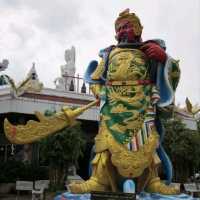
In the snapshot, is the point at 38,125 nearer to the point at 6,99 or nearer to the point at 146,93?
the point at 146,93

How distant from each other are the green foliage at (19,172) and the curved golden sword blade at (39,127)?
9.06 meters

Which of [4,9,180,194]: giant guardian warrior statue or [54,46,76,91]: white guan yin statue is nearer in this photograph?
[4,9,180,194]: giant guardian warrior statue

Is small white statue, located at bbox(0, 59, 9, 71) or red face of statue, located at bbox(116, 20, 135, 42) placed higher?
small white statue, located at bbox(0, 59, 9, 71)

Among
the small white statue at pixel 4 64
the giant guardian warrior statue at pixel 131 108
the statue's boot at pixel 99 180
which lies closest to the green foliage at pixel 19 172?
the small white statue at pixel 4 64

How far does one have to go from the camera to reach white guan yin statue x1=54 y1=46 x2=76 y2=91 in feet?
70.0

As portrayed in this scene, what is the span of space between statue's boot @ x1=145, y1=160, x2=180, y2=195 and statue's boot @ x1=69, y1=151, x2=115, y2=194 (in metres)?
0.64

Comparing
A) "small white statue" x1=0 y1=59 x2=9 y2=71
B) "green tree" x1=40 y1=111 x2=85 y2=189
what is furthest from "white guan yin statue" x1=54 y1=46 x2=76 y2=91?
"green tree" x1=40 y1=111 x2=85 y2=189

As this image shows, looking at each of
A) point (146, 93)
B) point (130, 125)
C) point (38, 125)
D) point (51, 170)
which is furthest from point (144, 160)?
point (51, 170)

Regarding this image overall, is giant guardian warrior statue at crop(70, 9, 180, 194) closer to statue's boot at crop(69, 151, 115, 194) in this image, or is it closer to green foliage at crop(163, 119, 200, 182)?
statue's boot at crop(69, 151, 115, 194)

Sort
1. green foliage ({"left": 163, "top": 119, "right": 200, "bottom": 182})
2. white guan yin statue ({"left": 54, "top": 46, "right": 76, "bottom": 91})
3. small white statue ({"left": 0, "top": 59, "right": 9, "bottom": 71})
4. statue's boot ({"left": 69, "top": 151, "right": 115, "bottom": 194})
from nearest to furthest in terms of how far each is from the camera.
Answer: statue's boot ({"left": 69, "top": 151, "right": 115, "bottom": 194}) → small white statue ({"left": 0, "top": 59, "right": 9, "bottom": 71}) → green foliage ({"left": 163, "top": 119, "right": 200, "bottom": 182}) → white guan yin statue ({"left": 54, "top": 46, "right": 76, "bottom": 91})

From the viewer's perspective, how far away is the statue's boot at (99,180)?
784 cm

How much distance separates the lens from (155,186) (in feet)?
25.9

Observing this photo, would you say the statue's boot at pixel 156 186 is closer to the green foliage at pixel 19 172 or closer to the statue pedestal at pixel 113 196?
the statue pedestal at pixel 113 196

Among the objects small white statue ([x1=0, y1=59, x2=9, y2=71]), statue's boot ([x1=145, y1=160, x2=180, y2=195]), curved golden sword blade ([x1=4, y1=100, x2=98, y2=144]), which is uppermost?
small white statue ([x1=0, y1=59, x2=9, y2=71])
